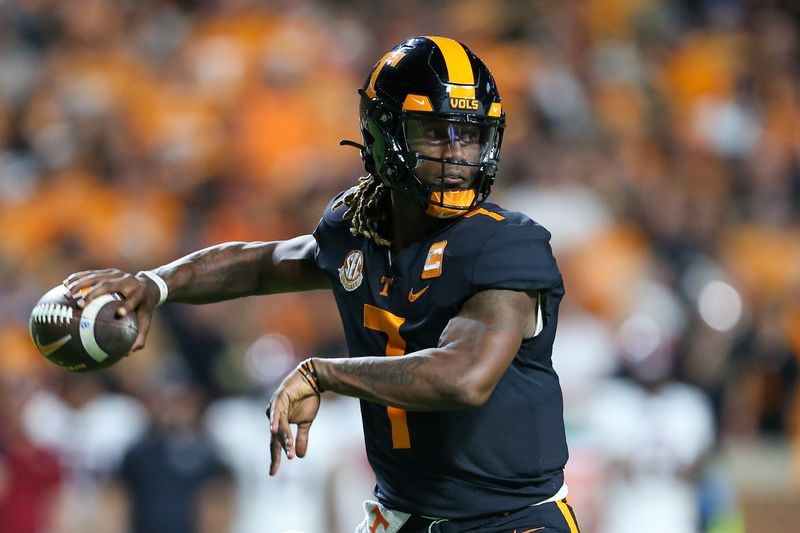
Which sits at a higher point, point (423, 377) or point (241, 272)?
point (241, 272)

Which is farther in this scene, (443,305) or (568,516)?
(568,516)

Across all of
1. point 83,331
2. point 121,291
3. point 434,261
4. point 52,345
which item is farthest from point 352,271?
point 52,345

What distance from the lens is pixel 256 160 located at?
9164 mm

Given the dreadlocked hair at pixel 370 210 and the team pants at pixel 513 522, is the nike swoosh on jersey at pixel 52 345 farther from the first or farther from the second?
the team pants at pixel 513 522

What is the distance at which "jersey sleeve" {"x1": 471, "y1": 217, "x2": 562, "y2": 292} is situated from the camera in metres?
3.27

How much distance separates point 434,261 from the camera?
A: 3451 mm

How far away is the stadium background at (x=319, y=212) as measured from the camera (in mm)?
7379

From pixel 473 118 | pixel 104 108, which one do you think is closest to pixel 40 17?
pixel 104 108

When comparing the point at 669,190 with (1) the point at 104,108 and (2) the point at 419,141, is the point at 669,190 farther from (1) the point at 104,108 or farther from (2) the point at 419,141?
(2) the point at 419,141

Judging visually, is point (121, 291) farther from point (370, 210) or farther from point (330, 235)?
point (370, 210)

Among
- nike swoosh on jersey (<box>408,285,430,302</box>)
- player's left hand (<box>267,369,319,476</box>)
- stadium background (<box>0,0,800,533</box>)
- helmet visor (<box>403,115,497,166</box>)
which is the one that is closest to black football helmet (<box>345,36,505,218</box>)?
helmet visor (<box>403,115,497,166</box>)

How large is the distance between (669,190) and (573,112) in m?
1.00

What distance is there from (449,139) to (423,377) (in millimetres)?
798

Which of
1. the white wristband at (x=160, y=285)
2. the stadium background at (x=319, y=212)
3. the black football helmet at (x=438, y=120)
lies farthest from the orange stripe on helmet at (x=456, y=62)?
the stadium background at (x=319, y=212)
